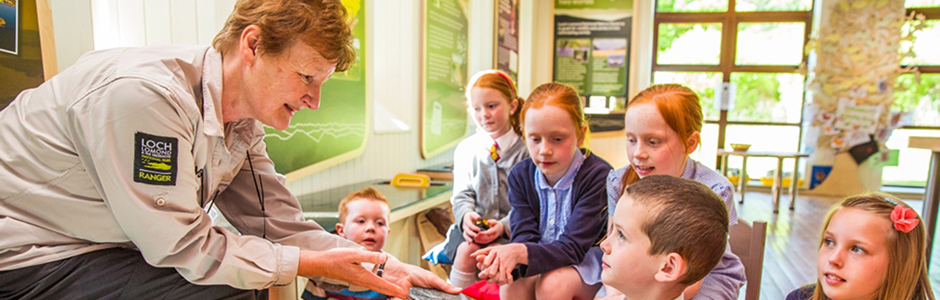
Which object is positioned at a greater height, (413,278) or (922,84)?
(922,84)

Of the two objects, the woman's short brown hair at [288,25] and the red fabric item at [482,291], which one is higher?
the woman's short brown hair at [288,25]

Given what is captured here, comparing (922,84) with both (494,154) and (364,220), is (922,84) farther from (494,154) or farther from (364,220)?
(364,220)

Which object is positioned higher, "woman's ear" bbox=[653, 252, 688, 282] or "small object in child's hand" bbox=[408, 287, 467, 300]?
"woman's ear" bbox=[653, 252, 688, 282]

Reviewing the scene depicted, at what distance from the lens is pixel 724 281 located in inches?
60.3

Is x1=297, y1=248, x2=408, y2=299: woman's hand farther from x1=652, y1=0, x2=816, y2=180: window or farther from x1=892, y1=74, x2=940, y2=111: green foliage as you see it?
x1=892, y1=74, x2=940, y2=111: green foliage

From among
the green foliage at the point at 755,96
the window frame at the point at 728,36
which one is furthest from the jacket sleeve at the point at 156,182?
the green foliage at the point at 755,96

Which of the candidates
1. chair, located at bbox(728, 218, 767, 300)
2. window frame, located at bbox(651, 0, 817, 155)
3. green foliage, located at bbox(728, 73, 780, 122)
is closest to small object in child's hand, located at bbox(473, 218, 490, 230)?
chair, located at bbox(728, 218, 767, 300)

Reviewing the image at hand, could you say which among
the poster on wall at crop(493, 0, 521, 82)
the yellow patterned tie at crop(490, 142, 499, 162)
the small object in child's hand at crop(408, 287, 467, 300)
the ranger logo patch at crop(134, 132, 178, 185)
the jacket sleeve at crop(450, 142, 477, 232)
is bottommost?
the small object in child's hand at crop(408, 287, 467, 300)

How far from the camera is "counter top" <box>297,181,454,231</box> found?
226 centimetres

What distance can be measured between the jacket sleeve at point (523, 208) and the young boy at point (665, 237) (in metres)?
0.66

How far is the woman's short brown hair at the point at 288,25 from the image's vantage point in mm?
1285

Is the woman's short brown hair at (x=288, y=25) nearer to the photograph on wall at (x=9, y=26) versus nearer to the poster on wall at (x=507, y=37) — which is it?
the photograph on wall at (x=9, y=26)

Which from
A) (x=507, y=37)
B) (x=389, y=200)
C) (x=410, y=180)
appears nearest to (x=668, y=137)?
(x=389, y=200)

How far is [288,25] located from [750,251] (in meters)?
1.53
